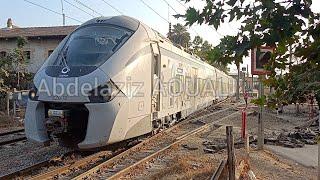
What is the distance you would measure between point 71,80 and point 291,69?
20.2ft

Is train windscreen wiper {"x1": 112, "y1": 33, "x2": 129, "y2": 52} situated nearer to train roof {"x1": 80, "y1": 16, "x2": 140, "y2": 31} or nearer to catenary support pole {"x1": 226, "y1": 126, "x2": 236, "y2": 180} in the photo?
train roof {"x1": 80, "y1": 16, "x2": 140, "y2": 31}

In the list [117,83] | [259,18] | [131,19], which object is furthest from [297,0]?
[131,19]

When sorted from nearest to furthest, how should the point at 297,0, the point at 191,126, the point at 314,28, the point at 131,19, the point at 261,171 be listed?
the point at 297,0 < the point at 314,28 < the point at 261,171 < the point at 131,19 < the point at 191,126

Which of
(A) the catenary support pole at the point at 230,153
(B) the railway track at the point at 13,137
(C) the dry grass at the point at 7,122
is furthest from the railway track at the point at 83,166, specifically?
(C) the dry grass at the point at 7,122

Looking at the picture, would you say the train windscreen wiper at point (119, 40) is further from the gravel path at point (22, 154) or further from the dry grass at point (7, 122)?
the dry grass at point (7, 122)

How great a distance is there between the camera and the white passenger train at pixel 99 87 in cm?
814

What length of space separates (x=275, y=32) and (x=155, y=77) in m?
8.22

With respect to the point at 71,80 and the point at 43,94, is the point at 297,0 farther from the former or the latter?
the point at 43,94

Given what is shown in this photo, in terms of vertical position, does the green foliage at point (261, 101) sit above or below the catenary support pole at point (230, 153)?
above

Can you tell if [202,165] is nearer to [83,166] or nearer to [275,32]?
[83,166]

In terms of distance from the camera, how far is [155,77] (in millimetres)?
10438

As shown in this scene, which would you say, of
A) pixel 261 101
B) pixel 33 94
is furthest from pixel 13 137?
pixel 261 101

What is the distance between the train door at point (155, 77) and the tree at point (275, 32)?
766 cm

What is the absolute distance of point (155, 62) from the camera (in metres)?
10.5
